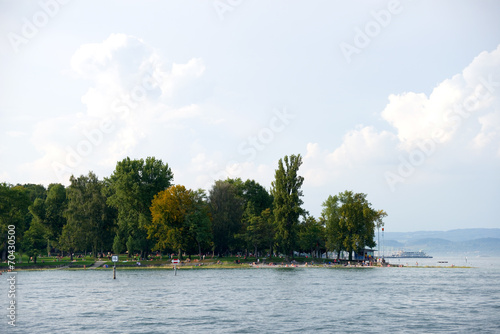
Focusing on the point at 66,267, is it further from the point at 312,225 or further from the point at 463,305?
the point at 463,305

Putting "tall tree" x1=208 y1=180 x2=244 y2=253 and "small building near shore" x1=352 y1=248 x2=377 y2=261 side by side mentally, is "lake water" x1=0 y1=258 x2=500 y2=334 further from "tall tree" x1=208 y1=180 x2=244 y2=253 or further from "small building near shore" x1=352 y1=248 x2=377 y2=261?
"small building near shore" x1=352 y1=248 x2=377 y2=261

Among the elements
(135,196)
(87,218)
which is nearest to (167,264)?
(135,196)

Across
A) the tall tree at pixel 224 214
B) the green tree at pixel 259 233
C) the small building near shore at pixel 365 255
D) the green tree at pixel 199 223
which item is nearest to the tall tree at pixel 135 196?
the green tree at pixel 199 223

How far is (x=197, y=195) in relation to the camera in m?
133

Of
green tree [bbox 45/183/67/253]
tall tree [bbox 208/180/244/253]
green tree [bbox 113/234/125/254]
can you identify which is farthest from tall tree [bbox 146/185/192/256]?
green tree [bbox 45/183/67/253]

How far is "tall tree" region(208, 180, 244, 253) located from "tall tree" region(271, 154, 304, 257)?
14.6 meters

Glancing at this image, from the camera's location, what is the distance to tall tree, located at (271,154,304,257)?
387 ft

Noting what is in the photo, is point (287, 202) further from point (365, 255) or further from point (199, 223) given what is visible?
point (365, 255)

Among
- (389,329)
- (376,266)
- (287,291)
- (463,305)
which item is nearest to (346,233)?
(376,266)

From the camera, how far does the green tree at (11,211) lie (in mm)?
109250

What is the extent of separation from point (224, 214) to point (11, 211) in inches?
1949

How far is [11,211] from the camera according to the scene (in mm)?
112875

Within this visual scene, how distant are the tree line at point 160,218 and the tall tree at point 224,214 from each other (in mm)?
255

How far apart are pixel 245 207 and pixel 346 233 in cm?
3229
